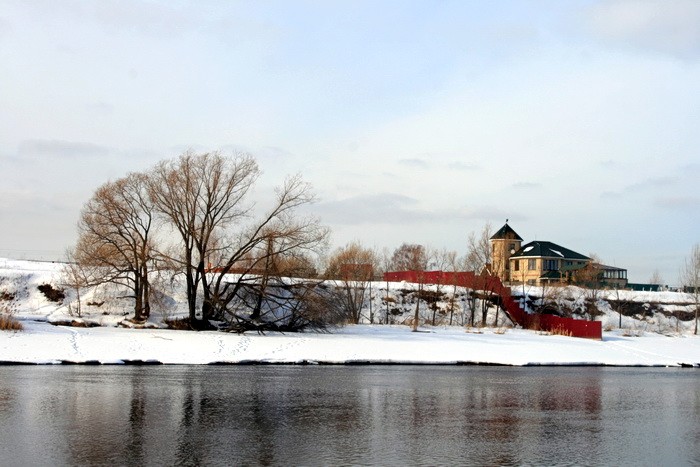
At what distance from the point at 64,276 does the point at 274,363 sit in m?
23.2

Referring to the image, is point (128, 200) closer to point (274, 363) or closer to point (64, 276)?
point (64, 276)

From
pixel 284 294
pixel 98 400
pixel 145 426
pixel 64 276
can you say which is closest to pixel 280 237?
pixel 284 294

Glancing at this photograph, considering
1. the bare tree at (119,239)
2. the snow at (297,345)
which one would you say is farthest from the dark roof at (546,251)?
the bare tree at (119,239)

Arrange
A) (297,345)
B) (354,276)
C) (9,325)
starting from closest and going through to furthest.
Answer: (9,325) → (297,345) → (354,276)

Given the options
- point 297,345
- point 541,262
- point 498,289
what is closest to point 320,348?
point 297,345

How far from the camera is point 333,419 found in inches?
791

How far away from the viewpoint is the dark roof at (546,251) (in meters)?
113

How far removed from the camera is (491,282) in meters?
71.0

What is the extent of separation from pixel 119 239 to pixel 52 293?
8338 millimetres

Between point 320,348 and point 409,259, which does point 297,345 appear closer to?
point 320,348

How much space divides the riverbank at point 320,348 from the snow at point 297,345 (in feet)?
0.16

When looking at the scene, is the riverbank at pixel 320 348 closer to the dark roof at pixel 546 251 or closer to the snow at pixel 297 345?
the snow at pixel 297 345

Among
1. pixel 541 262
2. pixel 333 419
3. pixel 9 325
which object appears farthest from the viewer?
pixel 541 262

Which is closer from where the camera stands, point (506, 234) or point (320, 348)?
point (320, 348)
